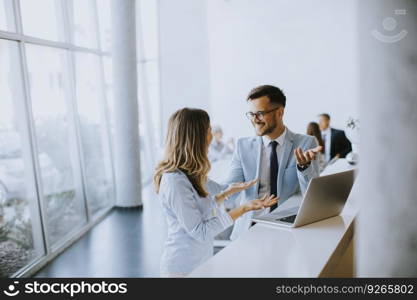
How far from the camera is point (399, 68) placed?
1.12m

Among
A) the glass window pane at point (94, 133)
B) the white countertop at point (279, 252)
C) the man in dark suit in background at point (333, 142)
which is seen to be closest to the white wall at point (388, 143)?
the white countertop at point (279, 252)

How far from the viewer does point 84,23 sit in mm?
5242

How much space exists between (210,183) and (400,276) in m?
1.09

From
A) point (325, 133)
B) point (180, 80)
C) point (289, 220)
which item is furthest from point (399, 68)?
point (180, 80)

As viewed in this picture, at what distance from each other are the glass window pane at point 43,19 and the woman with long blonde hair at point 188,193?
2731 millimetres

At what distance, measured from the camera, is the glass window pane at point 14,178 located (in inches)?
133

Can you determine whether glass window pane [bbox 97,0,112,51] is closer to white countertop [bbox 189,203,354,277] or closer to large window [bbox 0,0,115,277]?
large window [bbox 0,0,115,277]

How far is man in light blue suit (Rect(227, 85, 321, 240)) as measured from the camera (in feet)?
7.45

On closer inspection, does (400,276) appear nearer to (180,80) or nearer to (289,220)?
(289,220)

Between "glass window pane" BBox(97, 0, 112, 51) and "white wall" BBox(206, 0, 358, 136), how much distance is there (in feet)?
8.84

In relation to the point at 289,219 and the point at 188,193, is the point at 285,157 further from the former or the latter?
the point at 188,193

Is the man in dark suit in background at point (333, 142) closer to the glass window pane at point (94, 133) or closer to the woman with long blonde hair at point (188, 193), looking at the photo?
the woman with long blonde hair at point (188, 193)

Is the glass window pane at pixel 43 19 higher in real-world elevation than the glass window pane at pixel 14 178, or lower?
higher

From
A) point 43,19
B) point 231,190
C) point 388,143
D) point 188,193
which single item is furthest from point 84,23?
point 388,143
